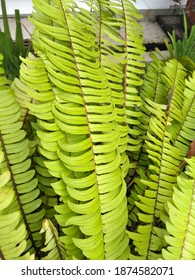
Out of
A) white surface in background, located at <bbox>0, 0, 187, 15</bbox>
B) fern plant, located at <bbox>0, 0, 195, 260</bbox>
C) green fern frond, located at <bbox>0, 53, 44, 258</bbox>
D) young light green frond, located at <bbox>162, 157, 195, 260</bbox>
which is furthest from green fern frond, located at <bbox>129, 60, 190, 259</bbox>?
white surface in background, located at <bbox>0, 0, 187, 15</bbox>

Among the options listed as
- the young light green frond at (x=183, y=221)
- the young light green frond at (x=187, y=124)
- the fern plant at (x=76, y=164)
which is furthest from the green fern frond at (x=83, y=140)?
the young light green frond at (x=187, y=124)

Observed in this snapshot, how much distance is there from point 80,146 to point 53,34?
0.76ft

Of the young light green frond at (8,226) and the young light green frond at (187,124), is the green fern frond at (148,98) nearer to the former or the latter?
the young light green frond at (187,124)

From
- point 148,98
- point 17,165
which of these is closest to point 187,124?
point 148,98

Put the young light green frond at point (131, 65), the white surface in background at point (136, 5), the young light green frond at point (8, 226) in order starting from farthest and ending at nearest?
the white surface in background at point (136, 5) < the young light green frond at point (131, 65) < the young light green frond at point (8, 226)

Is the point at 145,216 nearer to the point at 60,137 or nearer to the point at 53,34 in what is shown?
the point at 60,137

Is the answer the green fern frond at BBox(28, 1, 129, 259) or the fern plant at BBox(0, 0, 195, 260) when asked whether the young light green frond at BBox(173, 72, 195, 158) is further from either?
the green fern frond at BBox(28, 1, 129, 259)

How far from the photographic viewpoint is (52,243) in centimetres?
87

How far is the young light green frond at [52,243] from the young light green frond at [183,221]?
228mm

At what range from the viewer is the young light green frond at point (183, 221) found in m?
0.78

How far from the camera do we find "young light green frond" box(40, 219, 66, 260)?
2.75ft

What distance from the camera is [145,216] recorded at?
93cm

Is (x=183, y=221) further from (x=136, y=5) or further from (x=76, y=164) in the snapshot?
(x=136, y=5)

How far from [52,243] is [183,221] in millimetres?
279
